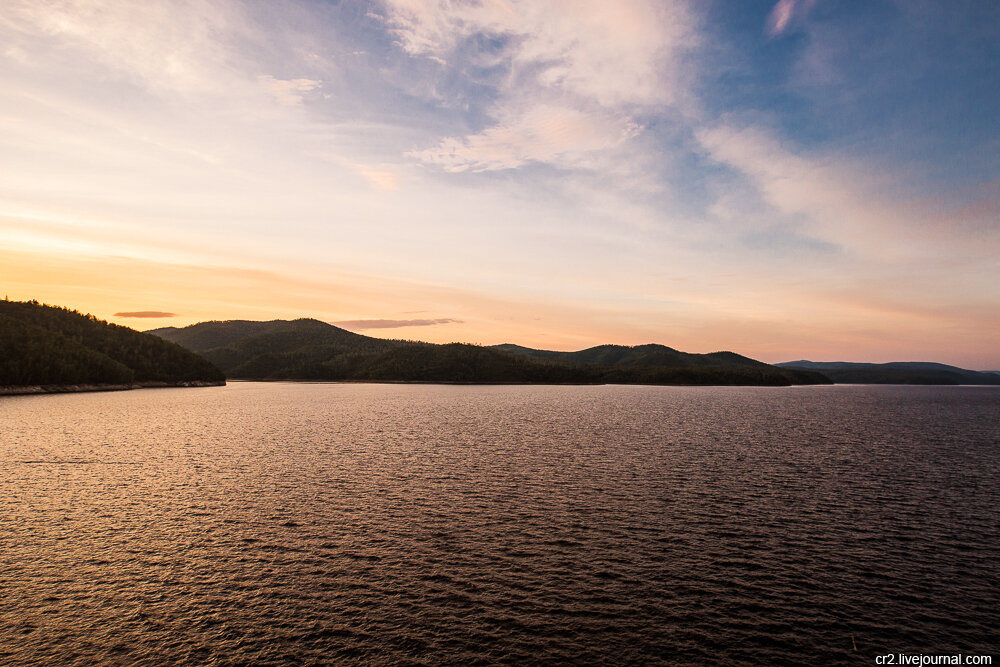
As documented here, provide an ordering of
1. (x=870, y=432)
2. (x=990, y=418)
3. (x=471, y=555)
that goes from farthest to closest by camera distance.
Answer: (x=990, y=418) < (x=870, y=432) < (x=471, y=555)

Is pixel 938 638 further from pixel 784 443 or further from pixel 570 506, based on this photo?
pixel 784 443

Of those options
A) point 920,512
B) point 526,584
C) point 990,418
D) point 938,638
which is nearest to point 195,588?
point 526,584

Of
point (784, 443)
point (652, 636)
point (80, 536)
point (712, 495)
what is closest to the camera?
point (652, 636)

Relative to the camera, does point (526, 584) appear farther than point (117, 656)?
Yes

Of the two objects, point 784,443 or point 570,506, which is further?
point 784,443

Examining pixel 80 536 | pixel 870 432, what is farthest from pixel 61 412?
pixel 870 432

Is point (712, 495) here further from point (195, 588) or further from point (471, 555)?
point (195, 588)
